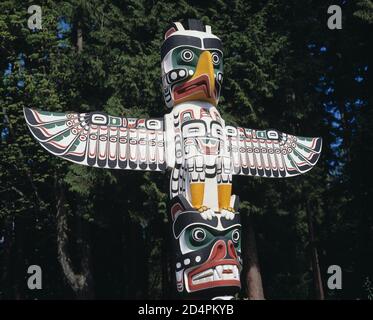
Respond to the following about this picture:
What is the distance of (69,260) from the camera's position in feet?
54.4

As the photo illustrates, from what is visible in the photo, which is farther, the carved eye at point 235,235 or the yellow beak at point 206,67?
the yellow beak at point 206,67

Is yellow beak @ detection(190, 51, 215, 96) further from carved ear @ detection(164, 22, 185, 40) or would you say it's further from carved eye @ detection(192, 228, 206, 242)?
carved eye @ detection(192, 228, 206, 242)

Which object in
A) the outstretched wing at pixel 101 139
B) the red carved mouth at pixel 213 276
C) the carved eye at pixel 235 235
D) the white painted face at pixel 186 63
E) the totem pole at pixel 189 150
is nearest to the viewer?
the red carved mouth at pixel 213 276

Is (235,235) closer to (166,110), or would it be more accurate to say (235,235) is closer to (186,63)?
(186,63)

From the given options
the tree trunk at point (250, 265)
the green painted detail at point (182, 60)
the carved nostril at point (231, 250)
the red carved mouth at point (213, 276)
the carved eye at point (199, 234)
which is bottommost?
the red carved mouth at point (213, 276)

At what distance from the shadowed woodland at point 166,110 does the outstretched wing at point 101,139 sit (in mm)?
4839

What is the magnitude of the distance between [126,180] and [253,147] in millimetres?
5767

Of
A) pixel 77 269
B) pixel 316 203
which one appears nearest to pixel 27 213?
pixel 77 269

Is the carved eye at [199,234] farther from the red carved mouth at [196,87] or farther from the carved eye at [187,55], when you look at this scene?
the carved eye at [187,55]

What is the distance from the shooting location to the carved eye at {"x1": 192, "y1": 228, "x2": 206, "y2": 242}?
9047 millimetres

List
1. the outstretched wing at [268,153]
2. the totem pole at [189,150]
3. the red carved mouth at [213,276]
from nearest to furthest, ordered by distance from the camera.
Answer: the red carved mouth at [213,276]
the totem pole at [189,150]
the outstretched wing at [268,153]

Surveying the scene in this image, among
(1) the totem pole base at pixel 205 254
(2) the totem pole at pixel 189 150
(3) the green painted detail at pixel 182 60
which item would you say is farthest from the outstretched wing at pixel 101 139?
(1) the totem pole base at pixel 205 254

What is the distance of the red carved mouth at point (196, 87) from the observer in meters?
10.1

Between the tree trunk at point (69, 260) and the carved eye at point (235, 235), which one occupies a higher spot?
the tree trunk at point (69, 260)
